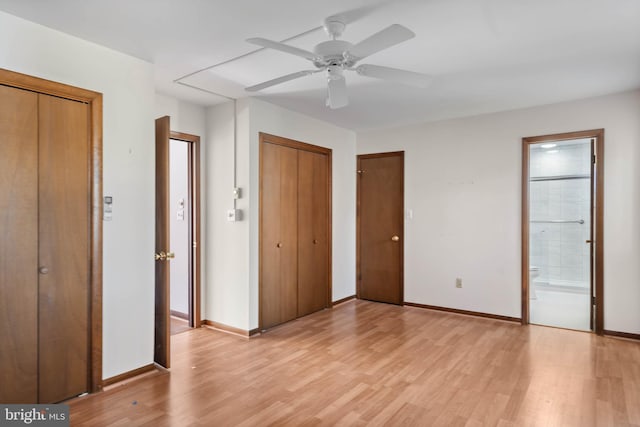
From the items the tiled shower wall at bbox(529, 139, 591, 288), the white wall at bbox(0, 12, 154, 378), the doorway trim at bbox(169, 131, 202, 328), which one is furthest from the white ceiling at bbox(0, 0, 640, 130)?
the tiled shower wall at bbox(529, 139, 591, 288)

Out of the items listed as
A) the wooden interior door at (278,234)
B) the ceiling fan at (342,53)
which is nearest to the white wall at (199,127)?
the wooden interior door at (278,234)

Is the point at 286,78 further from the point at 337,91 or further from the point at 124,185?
the point at 124,185

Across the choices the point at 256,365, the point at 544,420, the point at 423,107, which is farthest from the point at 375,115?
the point at 544,420

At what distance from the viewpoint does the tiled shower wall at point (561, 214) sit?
5.57 meters

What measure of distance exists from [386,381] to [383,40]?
92.0 inches

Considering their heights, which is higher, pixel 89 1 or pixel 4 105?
pixel 89 1

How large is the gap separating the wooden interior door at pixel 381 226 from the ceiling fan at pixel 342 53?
107 inches

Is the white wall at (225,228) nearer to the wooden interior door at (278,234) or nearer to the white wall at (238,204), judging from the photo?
the white wall at (238,204)

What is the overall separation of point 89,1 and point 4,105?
799 mm

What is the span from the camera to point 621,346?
347 centimetres

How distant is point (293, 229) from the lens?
4.37 metres

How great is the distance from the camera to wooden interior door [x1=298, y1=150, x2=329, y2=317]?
4492 mm

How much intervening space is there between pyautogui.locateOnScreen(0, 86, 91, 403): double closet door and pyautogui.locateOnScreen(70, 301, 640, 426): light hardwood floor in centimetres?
34

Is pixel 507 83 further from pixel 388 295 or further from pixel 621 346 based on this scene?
pixel 388 295
